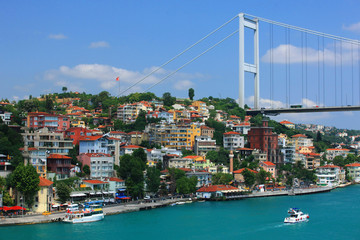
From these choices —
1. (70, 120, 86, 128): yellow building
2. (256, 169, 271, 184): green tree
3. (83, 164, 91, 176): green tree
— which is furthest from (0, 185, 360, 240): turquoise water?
(70, 120, 86, 128): yellow building

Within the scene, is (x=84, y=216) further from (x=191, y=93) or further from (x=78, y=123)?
(x=191, y=93)

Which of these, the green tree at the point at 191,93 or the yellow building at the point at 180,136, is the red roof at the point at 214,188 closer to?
the yellow building at the point at 180,136

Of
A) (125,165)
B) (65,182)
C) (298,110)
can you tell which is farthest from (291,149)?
(65,182)

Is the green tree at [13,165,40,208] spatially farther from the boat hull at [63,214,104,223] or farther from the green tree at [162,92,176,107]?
the green tree at [162,92,176,107]

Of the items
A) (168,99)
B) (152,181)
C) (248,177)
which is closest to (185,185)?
(152,181)

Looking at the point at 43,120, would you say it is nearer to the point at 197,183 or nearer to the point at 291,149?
the point at 197,183
